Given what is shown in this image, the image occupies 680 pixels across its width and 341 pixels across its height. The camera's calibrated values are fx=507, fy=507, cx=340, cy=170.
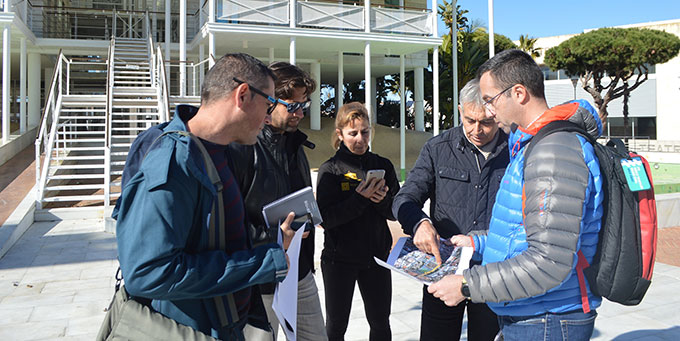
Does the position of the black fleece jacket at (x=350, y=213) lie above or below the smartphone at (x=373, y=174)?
below

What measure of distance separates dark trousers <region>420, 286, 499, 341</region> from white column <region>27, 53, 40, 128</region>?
18499 mm

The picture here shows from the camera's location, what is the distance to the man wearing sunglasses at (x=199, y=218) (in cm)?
143

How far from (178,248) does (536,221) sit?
3.80 ft

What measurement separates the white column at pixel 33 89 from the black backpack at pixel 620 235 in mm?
19529

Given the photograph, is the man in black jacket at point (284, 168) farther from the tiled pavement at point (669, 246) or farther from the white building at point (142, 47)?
the white building at point (142, 47)

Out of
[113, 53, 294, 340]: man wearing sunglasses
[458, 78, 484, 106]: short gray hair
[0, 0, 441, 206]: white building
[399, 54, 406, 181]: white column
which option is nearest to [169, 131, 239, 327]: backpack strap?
[113, 53, 294, 340]: man wearing sunglasses

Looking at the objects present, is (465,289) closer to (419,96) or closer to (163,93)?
(163,93)

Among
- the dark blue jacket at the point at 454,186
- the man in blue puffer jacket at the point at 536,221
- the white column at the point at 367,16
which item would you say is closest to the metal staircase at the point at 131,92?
the white column at the point at 367,16

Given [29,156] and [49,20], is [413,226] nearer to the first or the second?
[29,156]

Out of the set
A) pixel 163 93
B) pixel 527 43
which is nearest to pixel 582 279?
pixel 163 93

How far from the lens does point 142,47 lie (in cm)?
1678

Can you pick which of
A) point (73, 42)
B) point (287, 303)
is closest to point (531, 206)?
point (287, 303)

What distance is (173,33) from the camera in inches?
782

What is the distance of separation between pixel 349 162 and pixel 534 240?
1761 mm
